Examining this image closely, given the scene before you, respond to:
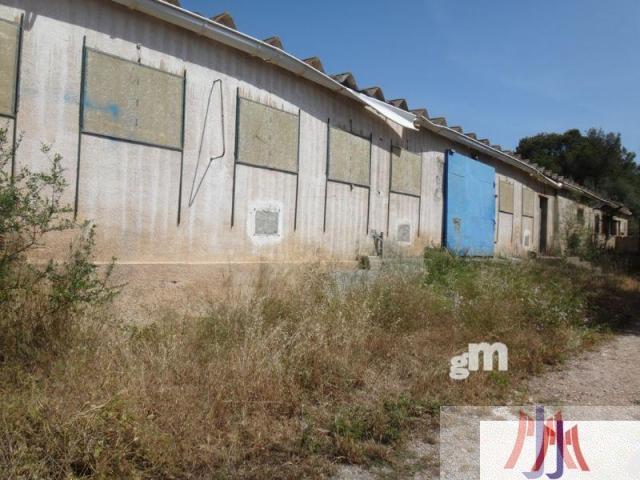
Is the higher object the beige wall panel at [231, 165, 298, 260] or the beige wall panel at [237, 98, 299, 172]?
the beige wall panel at [237, 98, 299, 172]

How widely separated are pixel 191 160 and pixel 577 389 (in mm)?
4204

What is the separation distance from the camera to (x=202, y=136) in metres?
5.30

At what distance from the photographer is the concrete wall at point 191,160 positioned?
13.9ft

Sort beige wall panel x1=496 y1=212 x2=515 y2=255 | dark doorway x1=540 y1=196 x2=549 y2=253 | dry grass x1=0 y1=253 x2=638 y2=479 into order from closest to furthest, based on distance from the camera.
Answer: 1. dry grass x1=0 y1=253 x2=638 y2=479
2. beige wall panel x1=496 y1=212 x2=515 y2=255
3. dark doorway x1=540 y1=196 x2=549 y2=253

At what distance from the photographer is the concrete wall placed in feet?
13.9

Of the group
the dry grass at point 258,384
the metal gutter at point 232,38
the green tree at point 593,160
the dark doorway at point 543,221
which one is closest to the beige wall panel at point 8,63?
the metal gutter at point 232,38

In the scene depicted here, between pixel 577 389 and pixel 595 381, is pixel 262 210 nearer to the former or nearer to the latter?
pixel 577 389

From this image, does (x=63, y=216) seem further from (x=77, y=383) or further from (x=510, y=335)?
(x=510, y=335)

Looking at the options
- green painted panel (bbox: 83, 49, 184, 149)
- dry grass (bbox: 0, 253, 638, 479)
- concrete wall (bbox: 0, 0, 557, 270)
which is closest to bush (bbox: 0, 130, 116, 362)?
dry grass (bbox: 0, 253, 638, 479)

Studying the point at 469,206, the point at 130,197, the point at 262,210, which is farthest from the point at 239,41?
the point at 469,206

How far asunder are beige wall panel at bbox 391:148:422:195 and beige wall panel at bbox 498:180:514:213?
12.8 feet

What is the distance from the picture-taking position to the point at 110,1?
4.56 metres

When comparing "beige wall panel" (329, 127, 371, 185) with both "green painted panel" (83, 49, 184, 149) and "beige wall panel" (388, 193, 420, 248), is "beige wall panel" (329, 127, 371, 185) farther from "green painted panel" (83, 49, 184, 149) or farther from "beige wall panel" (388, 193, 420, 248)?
"green painted panel" (83, 49, 184, 149)

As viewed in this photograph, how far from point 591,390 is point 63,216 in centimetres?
465
